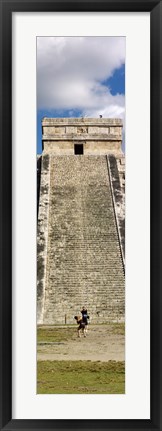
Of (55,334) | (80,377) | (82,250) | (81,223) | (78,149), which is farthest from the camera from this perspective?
(78,149)

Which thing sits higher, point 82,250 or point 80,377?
point 82,250

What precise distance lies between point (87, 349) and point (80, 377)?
9.01 feet

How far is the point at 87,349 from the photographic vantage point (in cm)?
934

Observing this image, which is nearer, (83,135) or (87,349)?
(87,349)

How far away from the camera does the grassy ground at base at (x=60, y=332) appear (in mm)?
10424

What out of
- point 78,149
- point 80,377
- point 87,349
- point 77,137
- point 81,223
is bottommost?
point 87,349
